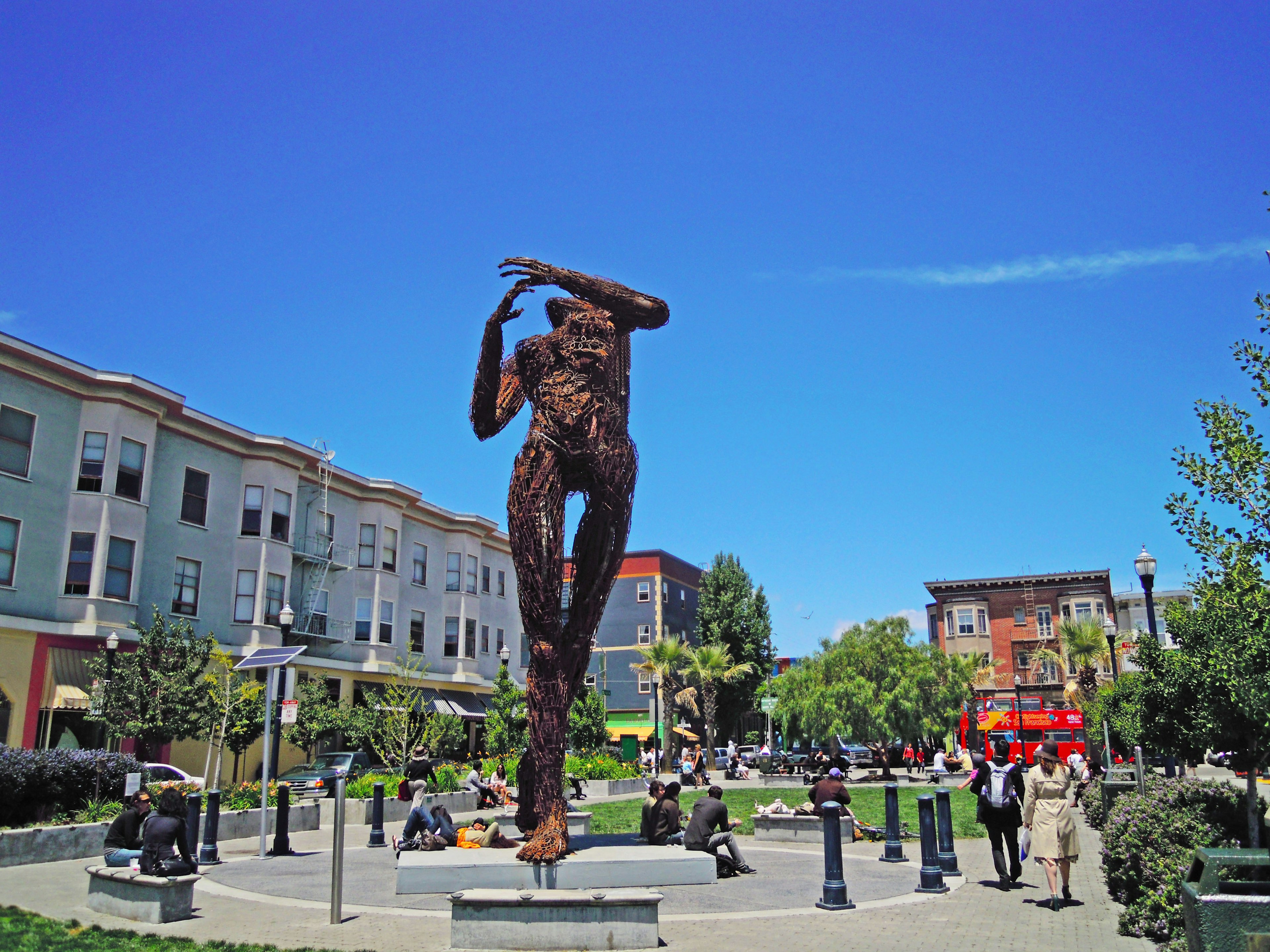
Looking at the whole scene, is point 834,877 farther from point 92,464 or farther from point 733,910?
point 92,464

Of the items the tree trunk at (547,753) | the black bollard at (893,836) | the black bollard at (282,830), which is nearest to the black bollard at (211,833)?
the black bollard at (282,830)

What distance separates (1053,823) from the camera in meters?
9.90

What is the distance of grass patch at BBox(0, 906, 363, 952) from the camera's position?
25.8 ft

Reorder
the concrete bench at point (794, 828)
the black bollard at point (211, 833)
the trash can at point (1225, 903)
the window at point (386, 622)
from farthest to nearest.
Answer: the window at point (386, 622)
the concrete bench at point (794, 828)
the black bollard at point (211, 833)
the trash can at point (1225, 903)

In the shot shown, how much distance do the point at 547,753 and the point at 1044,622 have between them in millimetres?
61940

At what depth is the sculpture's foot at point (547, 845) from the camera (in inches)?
348

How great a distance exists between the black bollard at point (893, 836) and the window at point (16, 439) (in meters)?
23.1

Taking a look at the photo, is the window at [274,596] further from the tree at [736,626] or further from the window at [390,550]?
the tree at [736,626]

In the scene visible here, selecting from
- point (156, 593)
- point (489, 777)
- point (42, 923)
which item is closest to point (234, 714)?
point (156, 593)

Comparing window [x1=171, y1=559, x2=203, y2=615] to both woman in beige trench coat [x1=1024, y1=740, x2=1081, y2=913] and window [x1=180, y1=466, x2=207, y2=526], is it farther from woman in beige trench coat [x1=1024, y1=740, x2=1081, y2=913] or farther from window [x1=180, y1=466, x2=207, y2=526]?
woman in beige trench coat [x1=1024, y1=740, x2=1081, y2=913]

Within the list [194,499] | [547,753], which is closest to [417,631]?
[194,499]

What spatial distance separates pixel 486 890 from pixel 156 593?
78.8ft

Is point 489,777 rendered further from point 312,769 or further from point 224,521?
point 224,521

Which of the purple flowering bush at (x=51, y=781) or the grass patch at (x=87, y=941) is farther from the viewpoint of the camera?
the purple flowering bush at (x=51, y=781)
